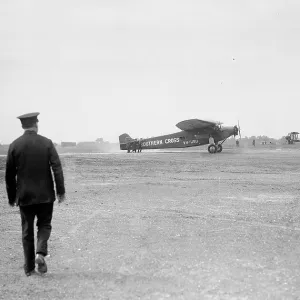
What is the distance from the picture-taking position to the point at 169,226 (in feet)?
23.5

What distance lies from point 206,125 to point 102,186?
22.2 m

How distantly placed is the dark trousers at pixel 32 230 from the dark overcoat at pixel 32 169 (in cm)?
12

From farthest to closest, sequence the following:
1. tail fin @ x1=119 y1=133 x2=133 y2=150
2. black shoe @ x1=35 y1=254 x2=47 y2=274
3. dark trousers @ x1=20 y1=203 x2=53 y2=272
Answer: tail fin @ x1=119 y1=133 x2=133 y2=150, dark trousers @ x1=20 y1=203 x2=53 y2=272, black shoe @ x1=35 y1=254 x2=47 y2=274

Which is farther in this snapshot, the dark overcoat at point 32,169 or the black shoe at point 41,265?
the dark overcoat at point 32,169

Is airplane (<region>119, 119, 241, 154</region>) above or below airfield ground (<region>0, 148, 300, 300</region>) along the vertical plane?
above

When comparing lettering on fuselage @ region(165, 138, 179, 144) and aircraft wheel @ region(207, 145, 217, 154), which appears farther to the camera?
lettering on fuselage @ region(165, 138, 179, 144)

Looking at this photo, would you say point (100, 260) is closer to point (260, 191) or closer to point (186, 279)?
point (186, 279)

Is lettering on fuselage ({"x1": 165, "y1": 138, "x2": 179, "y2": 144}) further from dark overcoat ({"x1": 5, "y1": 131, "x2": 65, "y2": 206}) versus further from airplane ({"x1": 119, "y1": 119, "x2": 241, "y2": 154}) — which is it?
dark overcoat ({"x1": 5, "y1": 131, "x2": 65, "y2": 206})

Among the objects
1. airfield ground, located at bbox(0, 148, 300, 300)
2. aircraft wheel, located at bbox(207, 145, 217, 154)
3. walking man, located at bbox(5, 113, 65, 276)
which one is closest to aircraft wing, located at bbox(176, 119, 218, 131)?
aircraft wheel, located at bbox(207, 145, 217, 154)

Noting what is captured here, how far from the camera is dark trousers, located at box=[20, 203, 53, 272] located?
190 inches

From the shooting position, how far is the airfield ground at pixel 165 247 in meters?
4.11

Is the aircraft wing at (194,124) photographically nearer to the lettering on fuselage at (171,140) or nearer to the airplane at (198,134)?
the airplane at (198,134)

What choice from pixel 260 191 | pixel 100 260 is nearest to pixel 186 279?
pixel 100 260

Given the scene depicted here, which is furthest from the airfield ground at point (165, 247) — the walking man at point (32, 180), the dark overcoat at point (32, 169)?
the dark overcoat at point (32, 169)
